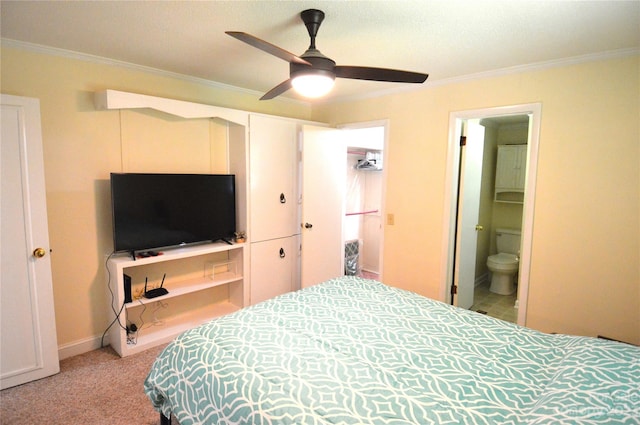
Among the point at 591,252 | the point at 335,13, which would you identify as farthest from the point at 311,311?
the point at 591,252

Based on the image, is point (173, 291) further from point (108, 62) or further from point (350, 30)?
point (350, 30)

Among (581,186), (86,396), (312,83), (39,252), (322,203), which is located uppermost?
(312,83)

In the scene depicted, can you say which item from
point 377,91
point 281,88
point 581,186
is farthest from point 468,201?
point 281,88

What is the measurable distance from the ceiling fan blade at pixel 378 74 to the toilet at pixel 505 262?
10.6 ft

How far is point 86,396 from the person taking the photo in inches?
90.4

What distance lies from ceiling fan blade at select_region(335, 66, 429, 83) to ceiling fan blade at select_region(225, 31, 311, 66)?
302 millimetres

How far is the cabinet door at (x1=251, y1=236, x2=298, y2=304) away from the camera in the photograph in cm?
361

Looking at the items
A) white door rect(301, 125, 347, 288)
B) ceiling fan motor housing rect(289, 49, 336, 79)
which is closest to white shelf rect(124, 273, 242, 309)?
white door rect(301, 125, 347, 288)

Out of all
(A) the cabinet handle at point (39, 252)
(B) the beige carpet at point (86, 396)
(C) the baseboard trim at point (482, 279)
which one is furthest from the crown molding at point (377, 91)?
(C) the baseboard trim at point (482, 279)

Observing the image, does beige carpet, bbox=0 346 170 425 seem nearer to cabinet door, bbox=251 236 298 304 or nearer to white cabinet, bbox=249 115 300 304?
cabinet door, bbox=251 236 298 304

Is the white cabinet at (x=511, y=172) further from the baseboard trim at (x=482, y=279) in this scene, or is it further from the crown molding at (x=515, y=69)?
the crown molding at (x=515, y=69)

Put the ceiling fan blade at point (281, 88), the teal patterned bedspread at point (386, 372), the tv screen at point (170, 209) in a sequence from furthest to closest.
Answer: the tv screen at point (170, 209) → the ceiling fan blade at point (281, 88) → the teal patterned bedspread at point (386, 372)

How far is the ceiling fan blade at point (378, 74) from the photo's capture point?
1893mm

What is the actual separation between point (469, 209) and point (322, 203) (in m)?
1.57
